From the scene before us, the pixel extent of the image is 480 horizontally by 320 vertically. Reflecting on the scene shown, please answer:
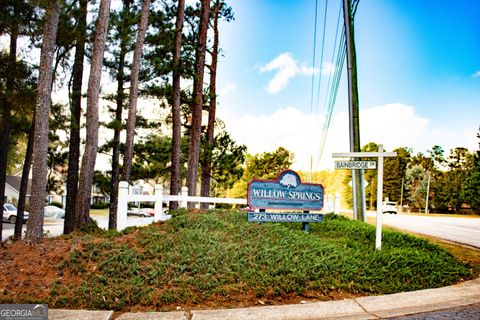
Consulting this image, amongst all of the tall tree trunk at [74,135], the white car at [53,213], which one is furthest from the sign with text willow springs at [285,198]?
the white car at [53,213]

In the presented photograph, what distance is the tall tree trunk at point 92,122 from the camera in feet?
32.5

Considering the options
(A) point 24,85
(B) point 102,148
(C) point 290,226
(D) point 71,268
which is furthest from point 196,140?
(D) point 71,268

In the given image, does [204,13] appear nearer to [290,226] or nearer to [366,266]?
[290,226]

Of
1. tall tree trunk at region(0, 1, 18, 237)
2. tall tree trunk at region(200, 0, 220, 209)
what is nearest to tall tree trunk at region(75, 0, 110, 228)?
tall tree trunk at region(0, 1, 18, 237)

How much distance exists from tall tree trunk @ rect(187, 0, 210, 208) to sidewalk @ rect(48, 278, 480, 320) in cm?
1143

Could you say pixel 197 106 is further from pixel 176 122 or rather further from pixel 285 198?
pixel 285 198

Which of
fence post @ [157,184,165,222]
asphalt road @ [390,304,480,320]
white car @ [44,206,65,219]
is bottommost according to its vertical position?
white car @ [44,206,65,219]

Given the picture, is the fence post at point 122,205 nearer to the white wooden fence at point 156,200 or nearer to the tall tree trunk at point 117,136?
the white wooden fence at point 156,200

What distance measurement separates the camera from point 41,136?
7953mm

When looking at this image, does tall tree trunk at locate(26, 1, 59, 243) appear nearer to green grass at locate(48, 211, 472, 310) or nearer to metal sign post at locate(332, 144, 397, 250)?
green grass at locate(48, 211, 472, 310)

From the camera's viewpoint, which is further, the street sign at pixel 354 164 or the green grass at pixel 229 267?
the street sign at pixel 354 164

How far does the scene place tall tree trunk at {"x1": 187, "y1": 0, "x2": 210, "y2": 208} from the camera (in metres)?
16.0

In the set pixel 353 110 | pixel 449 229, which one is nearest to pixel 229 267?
pixel 353 110

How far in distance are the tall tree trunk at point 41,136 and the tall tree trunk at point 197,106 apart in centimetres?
822
